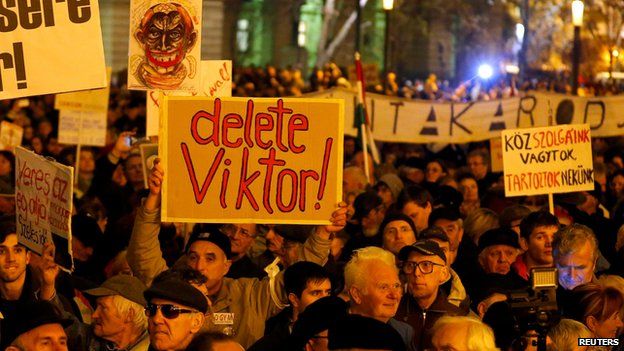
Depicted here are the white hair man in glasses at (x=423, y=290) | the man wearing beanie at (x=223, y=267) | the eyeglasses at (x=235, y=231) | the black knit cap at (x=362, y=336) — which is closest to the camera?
the black knit cap at (x=362, y=336)

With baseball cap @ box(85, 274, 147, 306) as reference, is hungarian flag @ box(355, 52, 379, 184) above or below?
above

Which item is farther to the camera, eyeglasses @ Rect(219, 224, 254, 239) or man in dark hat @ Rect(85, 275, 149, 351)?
eyeglasses @ Rect(219, 224, 254, 239)

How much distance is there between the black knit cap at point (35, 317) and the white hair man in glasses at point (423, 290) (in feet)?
6.92

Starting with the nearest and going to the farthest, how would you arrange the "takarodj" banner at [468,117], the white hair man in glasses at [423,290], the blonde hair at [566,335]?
the blonde hair at [566,335], the white hair man in glasses at [423,290], the "takarodj" banner at [468,117]

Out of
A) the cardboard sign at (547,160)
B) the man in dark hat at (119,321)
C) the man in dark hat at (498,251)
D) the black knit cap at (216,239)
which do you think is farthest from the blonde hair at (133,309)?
the cardboard sign at (547,160)

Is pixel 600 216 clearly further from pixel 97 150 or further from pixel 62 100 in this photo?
pixel 97 150

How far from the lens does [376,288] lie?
8.19 m

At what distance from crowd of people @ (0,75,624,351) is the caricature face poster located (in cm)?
93

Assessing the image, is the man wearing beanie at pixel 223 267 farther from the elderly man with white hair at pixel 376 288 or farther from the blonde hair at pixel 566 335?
the blonde hair at pixel 566 335

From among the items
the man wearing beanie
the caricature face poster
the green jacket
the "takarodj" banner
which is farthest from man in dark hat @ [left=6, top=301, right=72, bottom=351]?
the "takarodj" banner

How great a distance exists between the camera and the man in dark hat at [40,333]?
7.24 metres

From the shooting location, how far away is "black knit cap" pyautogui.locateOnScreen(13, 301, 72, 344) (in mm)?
7285

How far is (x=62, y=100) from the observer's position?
19625 millimetres

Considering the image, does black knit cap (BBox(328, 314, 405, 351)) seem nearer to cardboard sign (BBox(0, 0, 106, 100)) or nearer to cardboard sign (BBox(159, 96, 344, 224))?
cardboard sign (BBox(159, 96, 344, 224))
